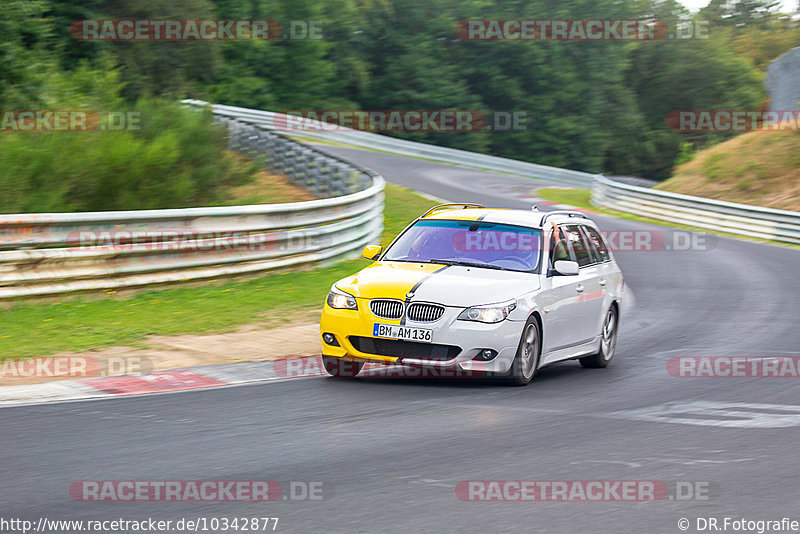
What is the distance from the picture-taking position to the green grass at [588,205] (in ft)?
108

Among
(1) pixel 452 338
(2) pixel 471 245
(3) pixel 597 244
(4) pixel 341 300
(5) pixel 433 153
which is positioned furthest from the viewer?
(5) pixel 433 153

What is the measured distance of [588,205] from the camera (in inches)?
1556

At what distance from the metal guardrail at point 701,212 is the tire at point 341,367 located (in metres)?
23.0

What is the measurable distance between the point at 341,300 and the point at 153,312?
4248mm

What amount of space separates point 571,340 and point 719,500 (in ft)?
15.7

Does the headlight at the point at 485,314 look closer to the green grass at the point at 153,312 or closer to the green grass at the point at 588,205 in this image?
the green grass at the point at 153,312

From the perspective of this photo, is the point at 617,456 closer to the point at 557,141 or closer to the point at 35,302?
the point at 35,302

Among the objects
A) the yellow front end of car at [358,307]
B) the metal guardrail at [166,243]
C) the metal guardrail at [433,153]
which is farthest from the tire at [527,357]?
the metal guardrail at [433,153]

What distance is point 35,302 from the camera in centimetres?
1284

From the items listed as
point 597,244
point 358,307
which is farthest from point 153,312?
point 597,244

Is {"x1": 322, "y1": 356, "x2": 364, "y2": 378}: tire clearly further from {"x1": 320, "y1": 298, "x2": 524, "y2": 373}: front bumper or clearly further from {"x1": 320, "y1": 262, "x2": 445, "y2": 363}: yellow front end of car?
{"x1": 320, "y1": 298, "x2": 524, "y2": 373}: front bumper

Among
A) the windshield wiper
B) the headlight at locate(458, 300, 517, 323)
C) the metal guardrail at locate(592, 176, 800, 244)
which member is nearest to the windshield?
the windshield wiper

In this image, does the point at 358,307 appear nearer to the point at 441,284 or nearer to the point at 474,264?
the point at 441,284

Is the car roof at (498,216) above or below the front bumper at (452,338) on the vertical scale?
above
